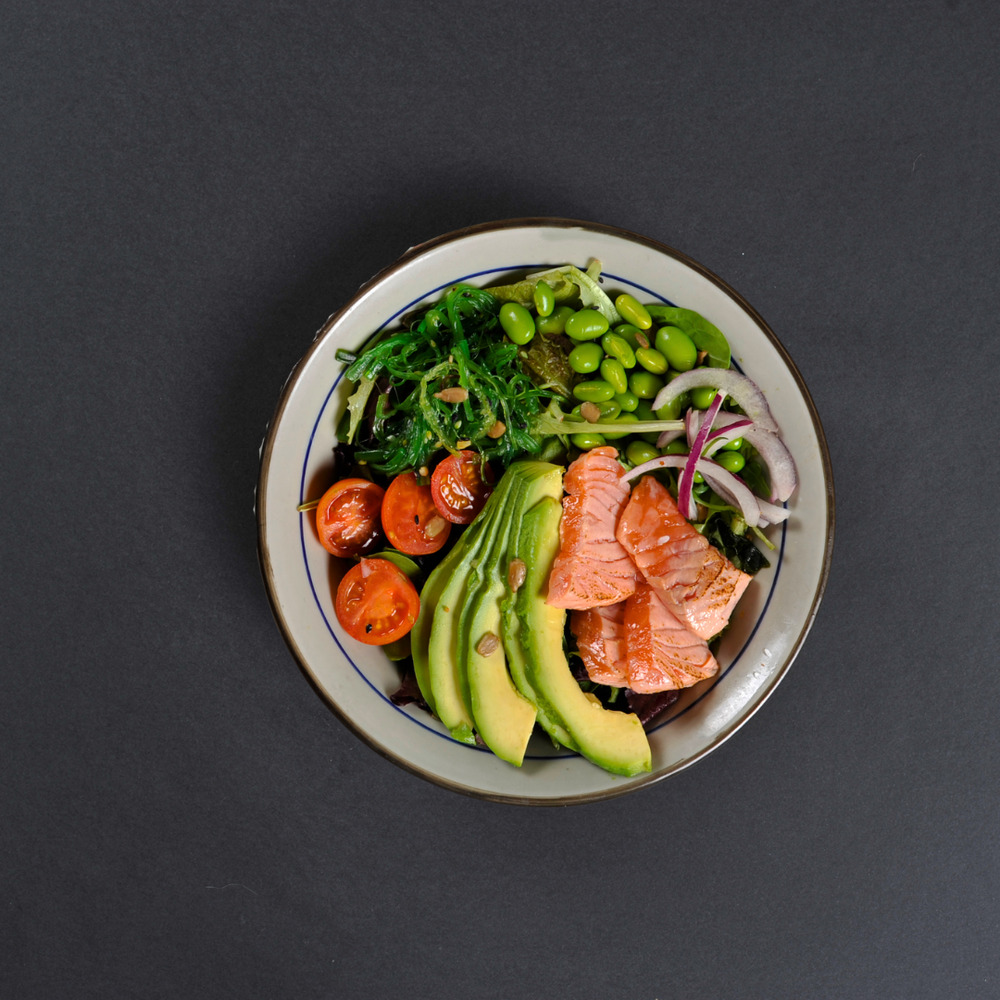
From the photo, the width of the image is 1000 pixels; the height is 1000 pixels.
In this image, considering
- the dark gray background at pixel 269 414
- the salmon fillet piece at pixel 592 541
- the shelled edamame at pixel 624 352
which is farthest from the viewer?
the dark gray background at pixel 269 414

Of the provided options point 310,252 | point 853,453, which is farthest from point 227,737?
point 853,453

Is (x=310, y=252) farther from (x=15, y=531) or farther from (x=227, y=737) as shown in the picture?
(x=227, y=737)

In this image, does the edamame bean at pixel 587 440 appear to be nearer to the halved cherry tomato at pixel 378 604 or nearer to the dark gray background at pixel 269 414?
the halved cherry tomato at pixel 378 604

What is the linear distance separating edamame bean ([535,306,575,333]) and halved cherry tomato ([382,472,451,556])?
0.59 meters

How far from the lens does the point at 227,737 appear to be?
252 centimetres

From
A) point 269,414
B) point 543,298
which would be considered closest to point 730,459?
point 543,298

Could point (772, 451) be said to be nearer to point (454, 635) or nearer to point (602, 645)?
point (602, 645)

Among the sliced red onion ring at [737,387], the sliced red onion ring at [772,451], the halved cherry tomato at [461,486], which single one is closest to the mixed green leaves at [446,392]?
the halved cherry tomato at [461,486]

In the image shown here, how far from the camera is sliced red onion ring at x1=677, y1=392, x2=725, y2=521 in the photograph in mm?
2098

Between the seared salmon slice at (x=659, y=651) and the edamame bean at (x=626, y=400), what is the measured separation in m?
0.55

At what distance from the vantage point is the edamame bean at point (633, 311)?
82.2 inches

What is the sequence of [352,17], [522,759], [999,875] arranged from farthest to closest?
[999,875], [352,17], [522,759]

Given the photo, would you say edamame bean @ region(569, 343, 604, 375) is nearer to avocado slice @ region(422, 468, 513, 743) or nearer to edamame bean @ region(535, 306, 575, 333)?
edamame bean @ region(535, 306, 575, 333)

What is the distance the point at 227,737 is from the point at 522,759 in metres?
1.13
